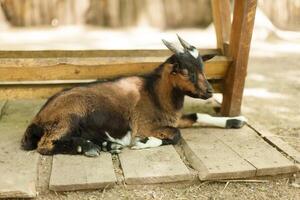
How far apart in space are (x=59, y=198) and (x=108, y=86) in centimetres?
118

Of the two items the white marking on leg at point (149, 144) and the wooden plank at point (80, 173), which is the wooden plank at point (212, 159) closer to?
the white marking on leg at point (149, 144)

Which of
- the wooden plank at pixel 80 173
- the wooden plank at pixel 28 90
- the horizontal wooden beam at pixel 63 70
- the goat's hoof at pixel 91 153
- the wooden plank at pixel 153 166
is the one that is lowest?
the wooden plank at pixel 153 166

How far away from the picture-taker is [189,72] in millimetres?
3789

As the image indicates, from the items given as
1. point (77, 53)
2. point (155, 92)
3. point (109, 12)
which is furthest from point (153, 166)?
point (109, 12)

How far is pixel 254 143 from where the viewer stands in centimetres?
397

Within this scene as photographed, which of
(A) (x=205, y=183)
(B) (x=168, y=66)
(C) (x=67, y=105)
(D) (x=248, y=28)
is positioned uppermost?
(D) (x=248, y=28)

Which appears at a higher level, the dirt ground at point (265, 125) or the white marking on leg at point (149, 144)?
the white marking on leg at point (149, 144)

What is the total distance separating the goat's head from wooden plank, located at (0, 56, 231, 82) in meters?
0.46

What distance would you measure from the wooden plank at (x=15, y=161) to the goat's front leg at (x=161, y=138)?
85 cm

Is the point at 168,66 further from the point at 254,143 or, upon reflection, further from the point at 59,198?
the point at 59,198

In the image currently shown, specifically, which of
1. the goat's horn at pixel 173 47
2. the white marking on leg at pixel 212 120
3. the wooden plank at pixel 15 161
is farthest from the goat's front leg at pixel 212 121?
the wooden plank at pixel 15 161

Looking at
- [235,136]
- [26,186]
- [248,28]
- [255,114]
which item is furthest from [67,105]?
[255,114]

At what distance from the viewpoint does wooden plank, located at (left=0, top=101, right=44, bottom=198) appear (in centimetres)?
306

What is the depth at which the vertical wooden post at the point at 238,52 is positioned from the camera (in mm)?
4203
